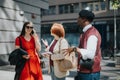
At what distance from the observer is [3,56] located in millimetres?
16219

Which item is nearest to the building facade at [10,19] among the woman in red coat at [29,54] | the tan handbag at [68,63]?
the woman in red coat at [29,54]

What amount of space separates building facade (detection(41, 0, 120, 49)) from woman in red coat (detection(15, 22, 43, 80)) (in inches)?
1758

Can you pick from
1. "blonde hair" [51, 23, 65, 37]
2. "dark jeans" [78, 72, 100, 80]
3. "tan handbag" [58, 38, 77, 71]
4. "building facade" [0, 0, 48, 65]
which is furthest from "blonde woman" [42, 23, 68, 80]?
"building facade" [0, 0, 48, 65]

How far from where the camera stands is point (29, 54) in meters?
6.89

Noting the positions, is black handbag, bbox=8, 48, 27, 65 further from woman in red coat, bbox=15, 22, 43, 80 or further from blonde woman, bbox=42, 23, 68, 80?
blonde woman, bbox=42, 23, 68, 80

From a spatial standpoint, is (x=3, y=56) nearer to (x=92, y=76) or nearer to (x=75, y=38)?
(x=92, y=76)

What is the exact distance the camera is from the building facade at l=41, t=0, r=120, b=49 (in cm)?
5347

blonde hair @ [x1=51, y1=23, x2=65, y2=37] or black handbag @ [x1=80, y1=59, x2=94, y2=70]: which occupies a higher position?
blonde hair @ [x1=51, y1=23, x2=65, y2=37]

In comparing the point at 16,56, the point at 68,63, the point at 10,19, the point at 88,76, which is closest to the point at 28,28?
the point at 16,56

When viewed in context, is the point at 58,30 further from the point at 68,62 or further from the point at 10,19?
the point at 10,19

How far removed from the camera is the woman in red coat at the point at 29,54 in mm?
6875

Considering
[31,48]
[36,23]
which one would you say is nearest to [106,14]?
[36,23]

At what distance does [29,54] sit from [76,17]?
→ 168 feet

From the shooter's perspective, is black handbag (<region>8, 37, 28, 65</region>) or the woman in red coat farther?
the woman in red coat
